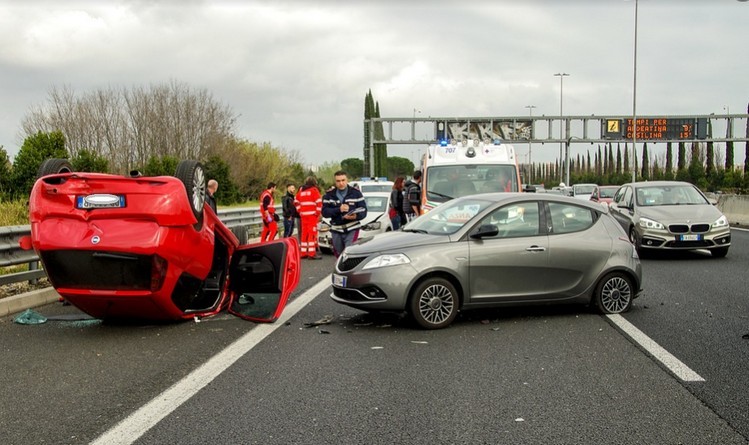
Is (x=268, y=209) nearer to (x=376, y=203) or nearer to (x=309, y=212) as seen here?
(x=309, y=212)

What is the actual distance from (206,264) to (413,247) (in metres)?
2.23

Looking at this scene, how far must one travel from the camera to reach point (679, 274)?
1280cm

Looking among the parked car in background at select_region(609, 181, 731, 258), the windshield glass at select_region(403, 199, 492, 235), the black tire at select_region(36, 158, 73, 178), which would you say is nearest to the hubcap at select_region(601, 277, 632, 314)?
the windshield glass at select_region(403, 199, 492, 235)

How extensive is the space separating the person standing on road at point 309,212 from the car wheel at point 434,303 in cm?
832

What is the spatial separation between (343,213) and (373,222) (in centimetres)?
558

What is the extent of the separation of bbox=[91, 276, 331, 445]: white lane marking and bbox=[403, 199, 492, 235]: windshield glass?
2.00 meters

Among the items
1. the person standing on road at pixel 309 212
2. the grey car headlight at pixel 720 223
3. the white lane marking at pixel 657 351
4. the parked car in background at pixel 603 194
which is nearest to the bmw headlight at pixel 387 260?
the white lane marking at pixel 657 351

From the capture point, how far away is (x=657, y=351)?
22.1ft

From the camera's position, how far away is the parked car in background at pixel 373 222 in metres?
17.5

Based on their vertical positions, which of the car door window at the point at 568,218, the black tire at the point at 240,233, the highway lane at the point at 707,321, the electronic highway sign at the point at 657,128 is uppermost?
the electronic highway sign at the point at 657,128

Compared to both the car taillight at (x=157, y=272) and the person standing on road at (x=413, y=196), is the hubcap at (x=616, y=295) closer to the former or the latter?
the car taillight at (x=157, y=272)

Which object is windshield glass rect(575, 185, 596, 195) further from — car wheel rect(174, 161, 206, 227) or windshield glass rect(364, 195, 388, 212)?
car wheel rect(174, 161, 206, 227)

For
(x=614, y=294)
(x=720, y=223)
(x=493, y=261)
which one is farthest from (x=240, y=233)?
A: (x=720, y=223)

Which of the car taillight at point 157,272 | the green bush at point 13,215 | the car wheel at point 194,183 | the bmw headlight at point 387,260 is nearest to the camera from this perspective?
the car taillight at point 157,272
